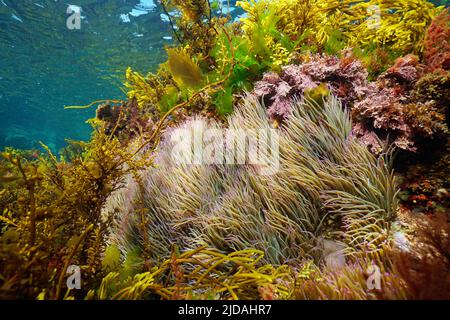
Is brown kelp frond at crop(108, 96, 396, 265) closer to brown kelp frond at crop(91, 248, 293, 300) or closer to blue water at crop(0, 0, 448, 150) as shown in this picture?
brown kelp frond at crop(91, 248, 293, 300)

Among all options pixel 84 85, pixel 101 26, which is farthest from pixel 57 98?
pixel 101 26

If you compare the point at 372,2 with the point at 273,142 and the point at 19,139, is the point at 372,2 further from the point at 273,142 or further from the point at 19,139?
the point at 19,139

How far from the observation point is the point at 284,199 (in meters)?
2.82

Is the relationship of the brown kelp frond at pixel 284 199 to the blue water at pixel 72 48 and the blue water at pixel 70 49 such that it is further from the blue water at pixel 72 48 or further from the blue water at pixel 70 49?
the blue water at pixel 70 49

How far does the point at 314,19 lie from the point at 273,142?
10.8ft

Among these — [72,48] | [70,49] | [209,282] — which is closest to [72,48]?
[72,48]

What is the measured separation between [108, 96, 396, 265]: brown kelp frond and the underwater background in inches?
264

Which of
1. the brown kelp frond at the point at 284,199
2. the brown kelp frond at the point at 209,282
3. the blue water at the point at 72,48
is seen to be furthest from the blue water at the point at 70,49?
the brown kelp frond at the point at 209,282

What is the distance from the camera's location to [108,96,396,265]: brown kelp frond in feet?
8.45

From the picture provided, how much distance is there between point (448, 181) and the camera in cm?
246

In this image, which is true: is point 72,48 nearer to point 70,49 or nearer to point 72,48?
point 72,48

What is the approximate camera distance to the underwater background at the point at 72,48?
49.8 feet

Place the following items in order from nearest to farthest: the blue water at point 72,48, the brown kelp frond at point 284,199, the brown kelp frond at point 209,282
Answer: the brown kelp frond at point 209,282, the brown kelp frond at point 284,199, the blue water at point 72,48
